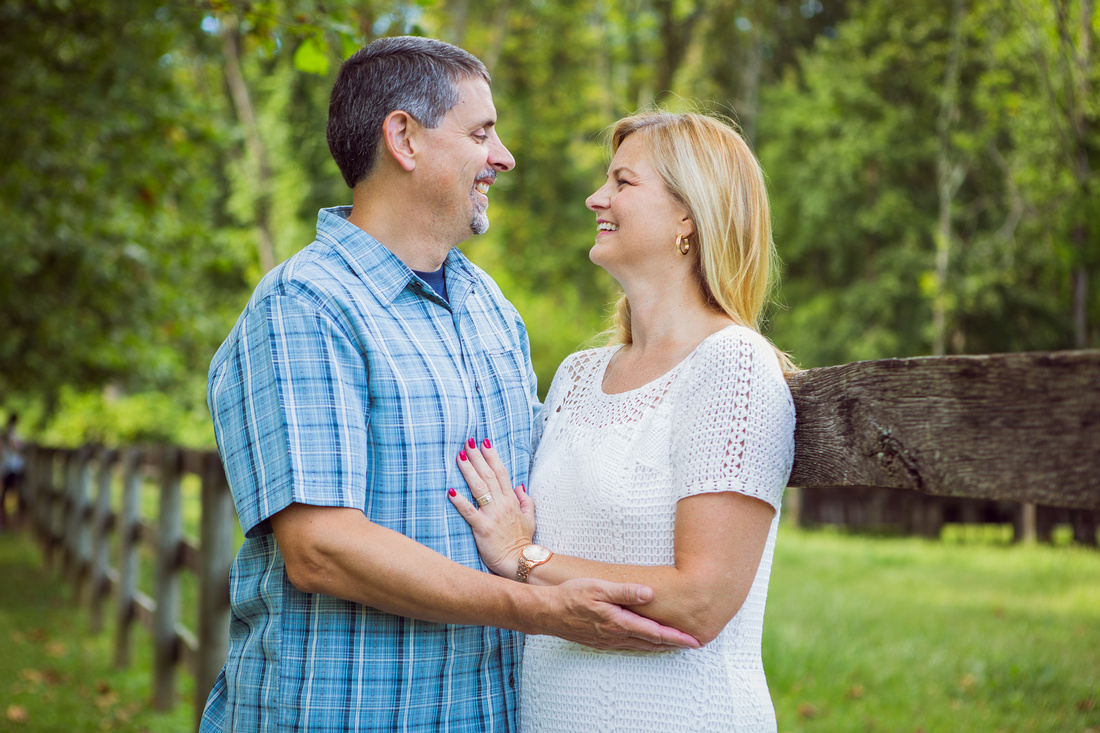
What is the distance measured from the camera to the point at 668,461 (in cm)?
213

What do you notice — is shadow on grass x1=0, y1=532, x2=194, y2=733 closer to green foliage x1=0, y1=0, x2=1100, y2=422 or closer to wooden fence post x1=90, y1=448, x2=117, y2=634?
wooden fence post x1=90, y1=448, x2=117, y2=634

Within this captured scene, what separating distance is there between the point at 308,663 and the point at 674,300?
121cm

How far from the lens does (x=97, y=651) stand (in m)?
7.42

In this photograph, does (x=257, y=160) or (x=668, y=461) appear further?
(x=257, y=160)

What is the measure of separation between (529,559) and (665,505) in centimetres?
34

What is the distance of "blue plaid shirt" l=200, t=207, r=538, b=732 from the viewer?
1991 mm

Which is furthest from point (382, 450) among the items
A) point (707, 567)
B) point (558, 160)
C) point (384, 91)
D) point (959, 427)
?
point (558, 160)

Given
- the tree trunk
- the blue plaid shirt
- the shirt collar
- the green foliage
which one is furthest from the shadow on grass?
the tree trunk

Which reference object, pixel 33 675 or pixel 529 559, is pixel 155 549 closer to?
pixel 33 675

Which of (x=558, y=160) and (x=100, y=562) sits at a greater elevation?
(x=558, y=160)

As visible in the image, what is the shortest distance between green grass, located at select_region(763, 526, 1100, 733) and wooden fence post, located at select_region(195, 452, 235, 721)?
2760 millimetres

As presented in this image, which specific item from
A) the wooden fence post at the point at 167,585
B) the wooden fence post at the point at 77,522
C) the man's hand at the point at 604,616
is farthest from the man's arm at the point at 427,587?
the wooden fence post at the point at 77,522

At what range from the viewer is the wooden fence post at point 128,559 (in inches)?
271

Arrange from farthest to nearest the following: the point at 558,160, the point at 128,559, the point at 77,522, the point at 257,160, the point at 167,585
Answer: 1. the point at 558,160
2. the point at 257,160
3. the point at 77,522
4. the point at 128,559
5. the point at 167,585
